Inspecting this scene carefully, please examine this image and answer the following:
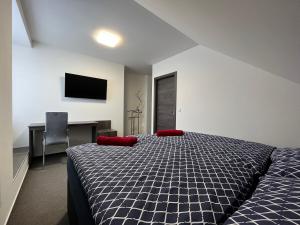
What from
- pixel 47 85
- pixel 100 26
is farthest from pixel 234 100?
pixel 47 85

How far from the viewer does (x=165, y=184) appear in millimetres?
793

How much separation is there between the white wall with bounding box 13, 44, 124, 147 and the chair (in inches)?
25.8

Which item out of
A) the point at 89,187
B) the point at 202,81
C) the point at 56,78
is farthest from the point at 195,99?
the point at 56,78

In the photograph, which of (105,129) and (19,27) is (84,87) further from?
(19,27)

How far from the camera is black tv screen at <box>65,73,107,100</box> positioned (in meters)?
3.43

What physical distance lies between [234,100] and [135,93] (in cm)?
348

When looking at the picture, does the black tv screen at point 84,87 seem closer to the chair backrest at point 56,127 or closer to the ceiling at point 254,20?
the chair backrest at point 56,127

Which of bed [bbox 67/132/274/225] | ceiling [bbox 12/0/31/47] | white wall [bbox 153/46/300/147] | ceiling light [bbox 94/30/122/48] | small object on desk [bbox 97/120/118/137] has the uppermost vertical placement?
ceiling light [bbox 94/30/122/48]

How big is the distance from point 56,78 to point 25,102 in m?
0.78

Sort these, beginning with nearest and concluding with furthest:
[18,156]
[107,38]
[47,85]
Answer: [18,156]
[107,38]
[47,85]

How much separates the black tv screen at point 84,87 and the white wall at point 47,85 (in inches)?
5.2

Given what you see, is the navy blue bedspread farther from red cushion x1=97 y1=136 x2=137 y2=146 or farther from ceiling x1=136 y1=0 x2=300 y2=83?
red cushion x1=97 y1=136 x2=137 y2=146

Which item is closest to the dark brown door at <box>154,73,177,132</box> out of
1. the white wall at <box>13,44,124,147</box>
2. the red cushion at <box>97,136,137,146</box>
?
the white wall at <box>13,44,124,147</box>

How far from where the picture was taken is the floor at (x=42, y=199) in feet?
4.79
